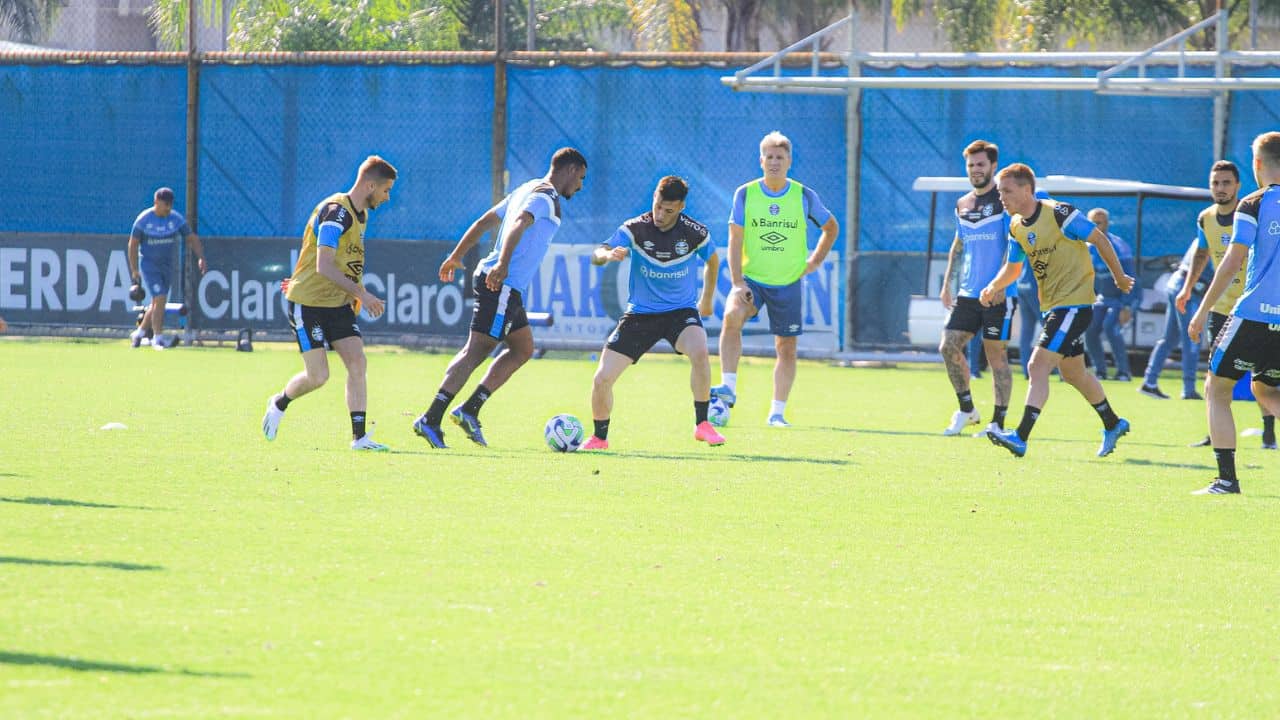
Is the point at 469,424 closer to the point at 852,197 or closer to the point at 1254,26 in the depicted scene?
the point at 852,197

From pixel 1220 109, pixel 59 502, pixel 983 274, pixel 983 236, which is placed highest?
pixel 1220 109

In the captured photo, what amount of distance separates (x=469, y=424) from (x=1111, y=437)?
3.99 m

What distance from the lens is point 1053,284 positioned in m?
11.6

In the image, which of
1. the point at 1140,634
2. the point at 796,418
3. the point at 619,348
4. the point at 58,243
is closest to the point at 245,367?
the point at 58,243

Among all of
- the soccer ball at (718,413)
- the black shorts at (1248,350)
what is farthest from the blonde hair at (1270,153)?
A: the soccer ball at (718,413)

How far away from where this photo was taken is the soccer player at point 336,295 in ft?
35.3

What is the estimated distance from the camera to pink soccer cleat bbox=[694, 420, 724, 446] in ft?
38.4

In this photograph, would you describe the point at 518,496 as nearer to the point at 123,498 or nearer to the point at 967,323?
the point at 123,498

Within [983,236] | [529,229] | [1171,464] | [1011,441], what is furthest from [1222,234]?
[529,229]

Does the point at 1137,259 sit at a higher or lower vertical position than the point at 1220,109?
lower

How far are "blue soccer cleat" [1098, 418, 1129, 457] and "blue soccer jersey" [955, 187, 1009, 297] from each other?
1459 millimetres

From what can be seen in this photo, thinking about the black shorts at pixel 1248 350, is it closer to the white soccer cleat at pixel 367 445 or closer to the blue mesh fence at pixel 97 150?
the white soccer cleat at pixel 367 445

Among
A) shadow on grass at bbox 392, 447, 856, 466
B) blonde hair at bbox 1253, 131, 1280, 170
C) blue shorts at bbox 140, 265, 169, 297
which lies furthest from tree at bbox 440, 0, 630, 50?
blonde hair at bbox 1253, 131, 1280, 170

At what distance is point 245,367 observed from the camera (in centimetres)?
1842
